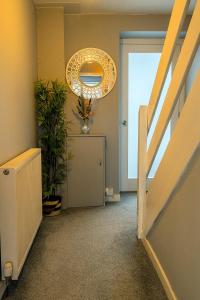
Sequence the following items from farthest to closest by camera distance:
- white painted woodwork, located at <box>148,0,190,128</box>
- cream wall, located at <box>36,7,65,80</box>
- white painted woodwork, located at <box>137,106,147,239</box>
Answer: cream wall, located at <box>36,7,65,80</box>
white painted woodwork, located at <box>137,106,147,239</box>
white painted woodwork, located at <box>148,0,190,128</box>

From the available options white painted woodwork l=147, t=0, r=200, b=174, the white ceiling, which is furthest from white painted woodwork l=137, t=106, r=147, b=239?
the white ceiling

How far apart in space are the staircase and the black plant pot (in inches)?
42.7

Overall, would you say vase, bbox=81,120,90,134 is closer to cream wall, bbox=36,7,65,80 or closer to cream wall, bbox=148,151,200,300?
cream wall, bbox=36,7,65,80

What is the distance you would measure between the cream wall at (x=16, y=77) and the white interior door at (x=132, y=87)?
137 cm

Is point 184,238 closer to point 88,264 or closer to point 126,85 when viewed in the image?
point 88,264

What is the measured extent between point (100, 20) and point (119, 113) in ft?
3.96

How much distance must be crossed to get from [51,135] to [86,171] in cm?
64

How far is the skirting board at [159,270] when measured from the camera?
1699 millimetres

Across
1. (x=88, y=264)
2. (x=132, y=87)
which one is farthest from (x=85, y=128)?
(x=88, y=264)

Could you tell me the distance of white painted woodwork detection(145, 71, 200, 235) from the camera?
126 cm

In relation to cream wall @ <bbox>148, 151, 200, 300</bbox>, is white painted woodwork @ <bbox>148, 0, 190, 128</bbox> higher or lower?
higher

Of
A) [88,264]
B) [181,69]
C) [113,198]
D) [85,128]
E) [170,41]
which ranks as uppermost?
[170,41]

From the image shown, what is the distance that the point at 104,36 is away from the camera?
3541mm

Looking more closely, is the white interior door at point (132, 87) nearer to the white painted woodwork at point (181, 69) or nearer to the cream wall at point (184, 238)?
the white painted woodwork at point (181, 69)
